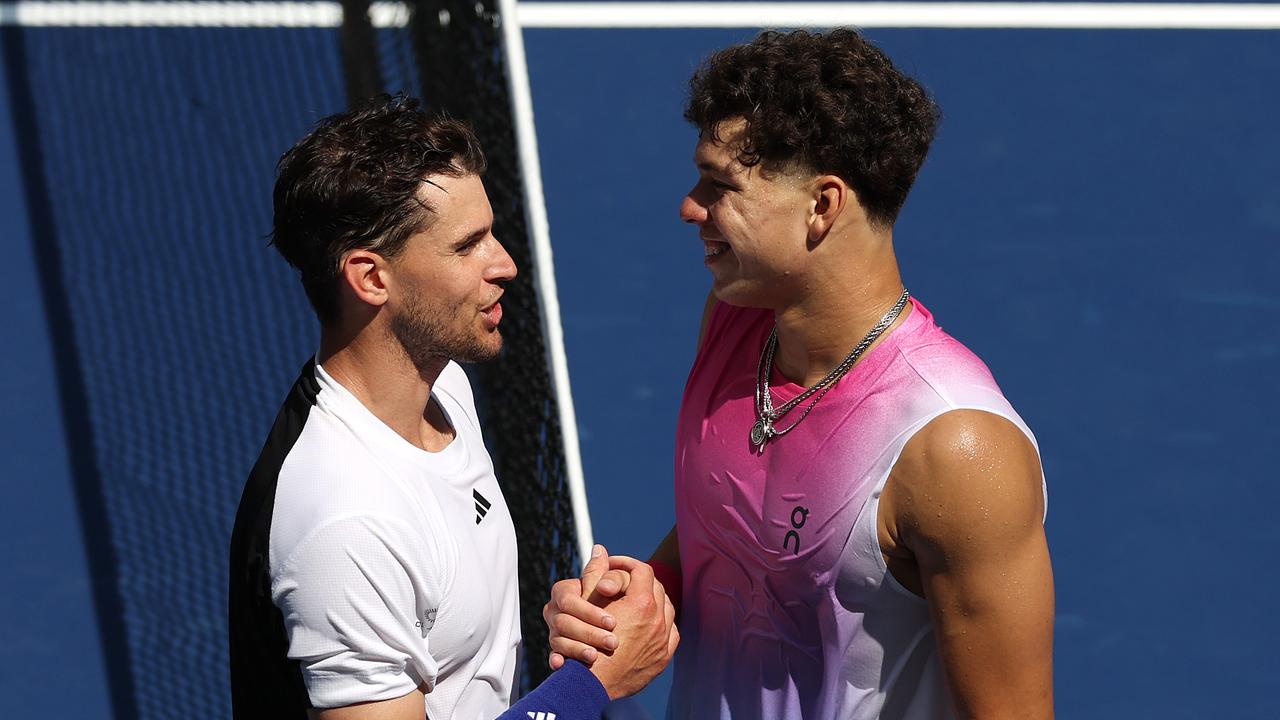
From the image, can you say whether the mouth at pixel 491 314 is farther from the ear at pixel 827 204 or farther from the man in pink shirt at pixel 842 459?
the ear at pixel 827 204

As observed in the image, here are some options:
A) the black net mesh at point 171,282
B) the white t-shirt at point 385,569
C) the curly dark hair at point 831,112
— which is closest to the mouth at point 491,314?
the white t-shirt at point 385,569

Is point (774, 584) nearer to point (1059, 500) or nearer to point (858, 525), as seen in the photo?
point (858, 525)

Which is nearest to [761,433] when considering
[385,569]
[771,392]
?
[771,392]

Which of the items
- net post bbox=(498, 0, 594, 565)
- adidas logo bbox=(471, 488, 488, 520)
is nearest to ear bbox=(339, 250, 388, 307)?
adidas logo bbox=(471, 488, 488, 520)

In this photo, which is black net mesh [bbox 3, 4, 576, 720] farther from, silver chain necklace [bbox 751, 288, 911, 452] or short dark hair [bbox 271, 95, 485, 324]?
short dark hair [bbox 271, 95, 485, 324]

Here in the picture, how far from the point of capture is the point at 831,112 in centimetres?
197

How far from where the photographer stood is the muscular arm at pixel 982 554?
1830 millimetres

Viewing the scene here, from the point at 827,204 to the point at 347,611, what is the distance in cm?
90

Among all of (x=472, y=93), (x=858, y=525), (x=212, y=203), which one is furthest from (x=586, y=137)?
(x=858, y=525)

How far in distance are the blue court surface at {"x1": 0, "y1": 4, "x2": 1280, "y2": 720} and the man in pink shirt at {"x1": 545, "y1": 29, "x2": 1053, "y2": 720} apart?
97.2 inches

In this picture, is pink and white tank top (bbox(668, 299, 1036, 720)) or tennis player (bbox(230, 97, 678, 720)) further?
pink and white tank top (bbox(668, 299, 1036, 720))

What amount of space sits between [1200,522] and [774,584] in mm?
3269

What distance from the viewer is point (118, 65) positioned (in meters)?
4.69

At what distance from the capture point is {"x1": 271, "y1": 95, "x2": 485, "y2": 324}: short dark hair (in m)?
1.96
